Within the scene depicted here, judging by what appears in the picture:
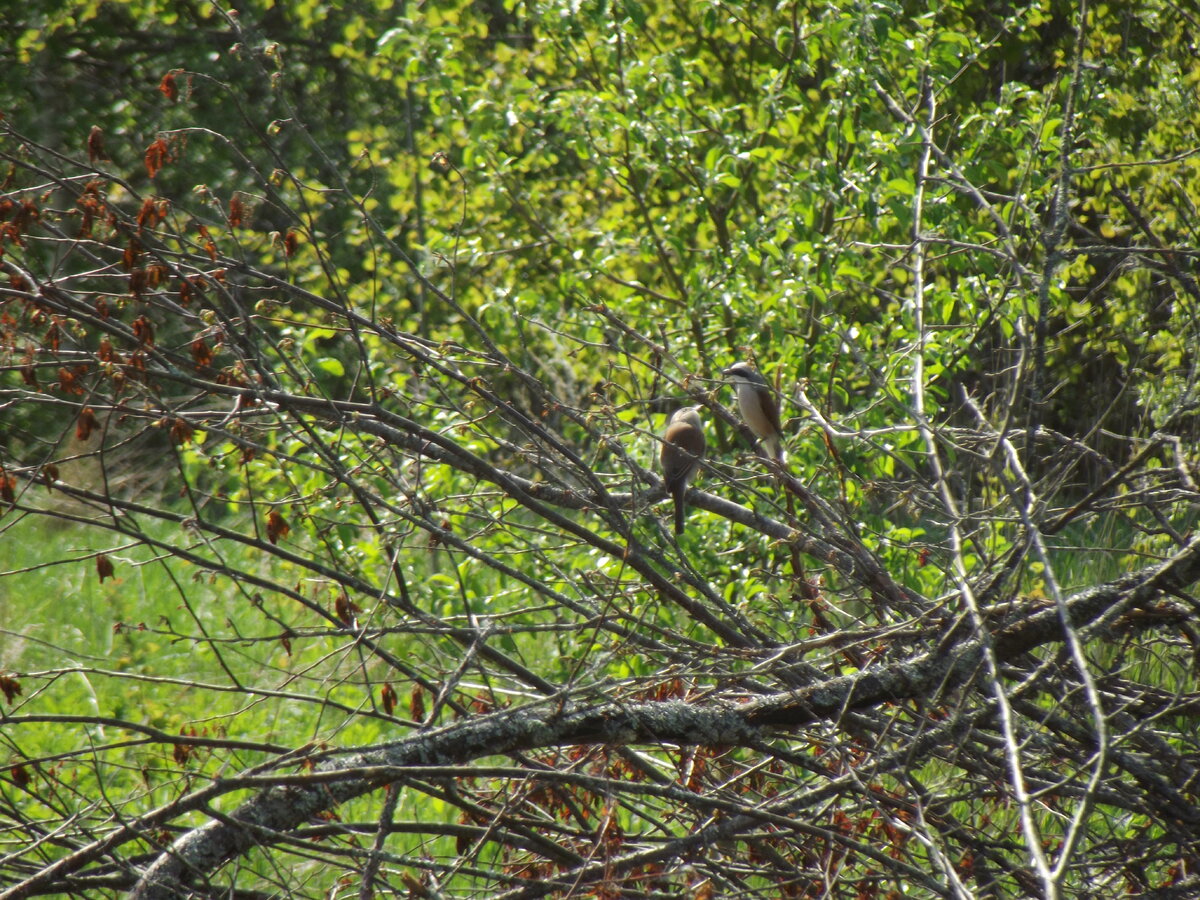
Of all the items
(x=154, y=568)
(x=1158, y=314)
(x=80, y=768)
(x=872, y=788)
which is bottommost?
(x=154, y=568)

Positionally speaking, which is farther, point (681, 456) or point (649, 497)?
point (681, 456)

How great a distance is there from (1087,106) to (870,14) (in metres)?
0.81

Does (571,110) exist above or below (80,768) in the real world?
above

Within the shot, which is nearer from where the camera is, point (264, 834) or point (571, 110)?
point (264, 834)

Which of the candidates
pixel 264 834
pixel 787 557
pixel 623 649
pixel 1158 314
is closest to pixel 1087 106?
pixel 787 557

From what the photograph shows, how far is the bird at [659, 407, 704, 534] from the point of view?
3713mm

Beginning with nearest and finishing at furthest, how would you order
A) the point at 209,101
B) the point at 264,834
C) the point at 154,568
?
the point at 264,834 < the point at 154,568 < the point at 209,101

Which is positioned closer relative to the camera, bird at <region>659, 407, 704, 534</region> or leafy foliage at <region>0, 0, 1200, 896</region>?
leafy foliage at <region>0, 0, 1200, 896</region>

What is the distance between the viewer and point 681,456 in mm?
3748

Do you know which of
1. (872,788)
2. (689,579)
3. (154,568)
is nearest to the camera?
(872,788)

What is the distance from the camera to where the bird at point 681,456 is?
3.71 m

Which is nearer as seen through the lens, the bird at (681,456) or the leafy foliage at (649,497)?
the leafy foliage at (649,497)

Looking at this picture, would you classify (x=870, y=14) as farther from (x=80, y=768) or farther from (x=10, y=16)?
(x=10, y=16)

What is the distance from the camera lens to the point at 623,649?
2555 millimetres
